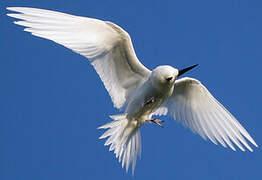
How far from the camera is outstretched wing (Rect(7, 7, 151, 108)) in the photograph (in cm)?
922

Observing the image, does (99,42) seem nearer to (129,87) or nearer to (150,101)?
(129,87)

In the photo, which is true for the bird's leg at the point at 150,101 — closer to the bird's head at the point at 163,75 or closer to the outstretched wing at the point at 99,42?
the bird's head at the point at 163,75

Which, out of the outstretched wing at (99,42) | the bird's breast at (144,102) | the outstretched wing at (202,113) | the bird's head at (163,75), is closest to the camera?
the outstretched wing at (99,42)

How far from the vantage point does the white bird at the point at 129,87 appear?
9.54 meters

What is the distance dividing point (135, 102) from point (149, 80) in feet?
1.69

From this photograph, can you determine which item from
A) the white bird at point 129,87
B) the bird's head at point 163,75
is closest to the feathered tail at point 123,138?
the white bird at point 129,87

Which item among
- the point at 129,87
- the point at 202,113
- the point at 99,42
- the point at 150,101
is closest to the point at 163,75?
the point at 150,101

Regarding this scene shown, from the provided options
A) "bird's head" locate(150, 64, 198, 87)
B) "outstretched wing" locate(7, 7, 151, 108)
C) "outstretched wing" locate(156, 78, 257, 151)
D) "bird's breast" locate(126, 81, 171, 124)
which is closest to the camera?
"outstretched wing" locate(7, 7, 151, 108)

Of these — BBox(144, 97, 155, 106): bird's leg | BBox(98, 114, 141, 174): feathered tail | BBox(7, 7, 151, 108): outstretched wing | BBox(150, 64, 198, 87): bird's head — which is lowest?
BBox(98, 114, 141, 174): feathered tail

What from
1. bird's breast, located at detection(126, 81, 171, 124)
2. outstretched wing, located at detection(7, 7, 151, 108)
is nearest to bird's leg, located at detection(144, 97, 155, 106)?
bird's breast, located at detection(126, 81, 171, 124)

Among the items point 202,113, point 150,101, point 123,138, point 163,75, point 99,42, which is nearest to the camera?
point 163,75

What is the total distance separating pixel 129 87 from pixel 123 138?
1007 mm

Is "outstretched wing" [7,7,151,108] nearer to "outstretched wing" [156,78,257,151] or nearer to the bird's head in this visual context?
the bird's head

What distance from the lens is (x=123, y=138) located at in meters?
10.6
